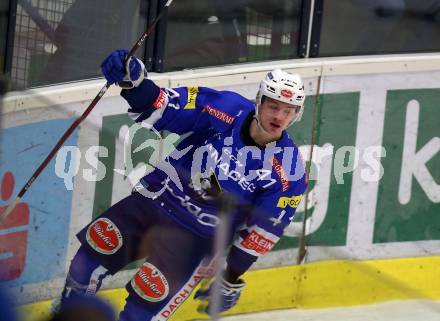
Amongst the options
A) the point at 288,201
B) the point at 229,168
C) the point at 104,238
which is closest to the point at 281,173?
the point at 288,201

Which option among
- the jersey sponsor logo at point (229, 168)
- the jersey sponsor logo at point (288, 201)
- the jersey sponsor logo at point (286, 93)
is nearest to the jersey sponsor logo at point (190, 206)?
the jersey sponsor logo at point (229, 168)

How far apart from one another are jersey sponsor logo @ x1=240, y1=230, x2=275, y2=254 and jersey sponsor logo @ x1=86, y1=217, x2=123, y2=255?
2.08 feet

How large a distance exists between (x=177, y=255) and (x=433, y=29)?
3694 millimetres

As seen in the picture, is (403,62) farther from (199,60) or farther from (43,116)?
(43,116)

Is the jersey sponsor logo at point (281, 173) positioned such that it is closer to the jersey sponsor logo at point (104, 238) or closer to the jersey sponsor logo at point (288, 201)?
the jersey sponsor logo at point (288, 201)

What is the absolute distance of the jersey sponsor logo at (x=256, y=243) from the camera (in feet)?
14.3

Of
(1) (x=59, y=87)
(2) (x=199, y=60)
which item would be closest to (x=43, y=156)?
(1) (x=59, y=87)

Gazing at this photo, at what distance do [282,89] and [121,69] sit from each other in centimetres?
84

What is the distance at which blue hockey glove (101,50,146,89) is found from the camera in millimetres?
5379

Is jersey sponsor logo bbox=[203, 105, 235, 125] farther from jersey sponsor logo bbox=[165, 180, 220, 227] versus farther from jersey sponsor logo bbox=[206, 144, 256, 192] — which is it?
jersey sponsor logo bbox=[165, 180, 220, 227]

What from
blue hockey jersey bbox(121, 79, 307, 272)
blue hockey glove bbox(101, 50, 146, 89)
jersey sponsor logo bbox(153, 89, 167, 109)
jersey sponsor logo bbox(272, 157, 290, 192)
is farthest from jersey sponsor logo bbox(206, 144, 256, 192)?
blue hockey glove bbox(101, 50, 146, 89)

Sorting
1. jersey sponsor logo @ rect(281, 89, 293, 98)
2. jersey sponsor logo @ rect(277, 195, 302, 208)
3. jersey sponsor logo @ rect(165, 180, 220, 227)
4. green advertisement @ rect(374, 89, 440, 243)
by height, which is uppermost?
jersey sponsor logo @ rect(281, 89, 293, 98)

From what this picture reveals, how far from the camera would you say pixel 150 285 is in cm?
550

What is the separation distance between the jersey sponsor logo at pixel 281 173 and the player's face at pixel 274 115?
0.43 ft
